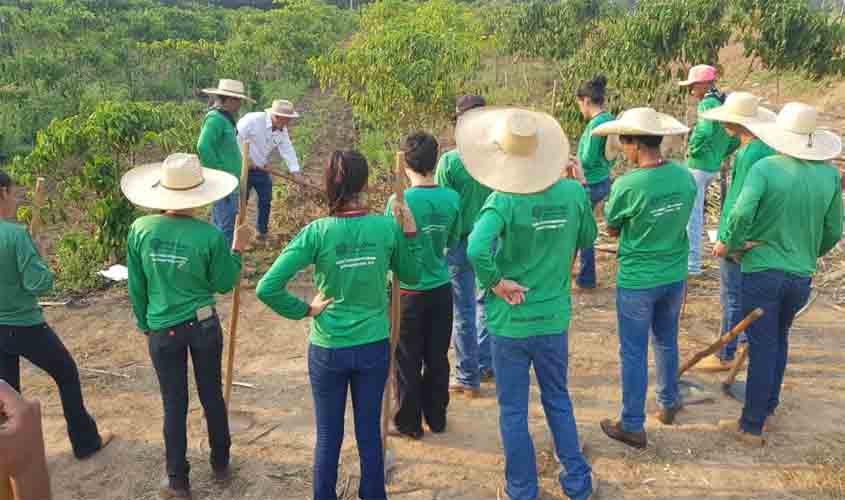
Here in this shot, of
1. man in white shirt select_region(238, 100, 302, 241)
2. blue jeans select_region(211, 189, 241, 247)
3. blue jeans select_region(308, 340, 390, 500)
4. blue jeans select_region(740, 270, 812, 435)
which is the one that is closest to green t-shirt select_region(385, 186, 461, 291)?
blue jeans select_region(308, 340, 390, 500)

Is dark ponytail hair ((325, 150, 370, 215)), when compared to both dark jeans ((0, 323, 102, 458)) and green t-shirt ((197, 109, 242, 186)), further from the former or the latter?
green t-shirt ((197, 109, 242, 186))

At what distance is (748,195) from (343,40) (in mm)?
25698

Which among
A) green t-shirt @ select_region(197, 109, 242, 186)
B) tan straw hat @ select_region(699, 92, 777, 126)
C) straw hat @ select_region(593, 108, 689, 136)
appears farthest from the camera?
green t-shirt @ select_region(197, 109, 242, 186)

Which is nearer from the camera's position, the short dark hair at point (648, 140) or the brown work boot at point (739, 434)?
the short dark hair at point (648, 140)

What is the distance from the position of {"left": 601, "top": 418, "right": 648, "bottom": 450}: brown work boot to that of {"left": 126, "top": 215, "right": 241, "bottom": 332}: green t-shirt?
2399 millimetres

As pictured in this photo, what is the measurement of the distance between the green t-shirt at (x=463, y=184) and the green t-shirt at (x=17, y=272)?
2297mm

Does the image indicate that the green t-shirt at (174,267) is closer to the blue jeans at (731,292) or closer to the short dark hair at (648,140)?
the short dark hair at (648,140)

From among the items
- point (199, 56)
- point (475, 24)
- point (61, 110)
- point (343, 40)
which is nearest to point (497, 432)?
point (61, 110)

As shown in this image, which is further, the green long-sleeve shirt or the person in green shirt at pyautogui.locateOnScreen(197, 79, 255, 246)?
the person in green shirt at pyautogui.locateOnScreen(197, 79, 255, 246)

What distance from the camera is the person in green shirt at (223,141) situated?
6008 mm

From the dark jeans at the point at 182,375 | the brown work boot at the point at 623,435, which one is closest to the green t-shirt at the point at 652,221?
the brown work boot at the point at 623,435

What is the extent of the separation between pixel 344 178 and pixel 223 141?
3515mm

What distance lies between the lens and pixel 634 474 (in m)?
3.85

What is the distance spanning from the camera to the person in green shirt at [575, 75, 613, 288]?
5695 millimetres
